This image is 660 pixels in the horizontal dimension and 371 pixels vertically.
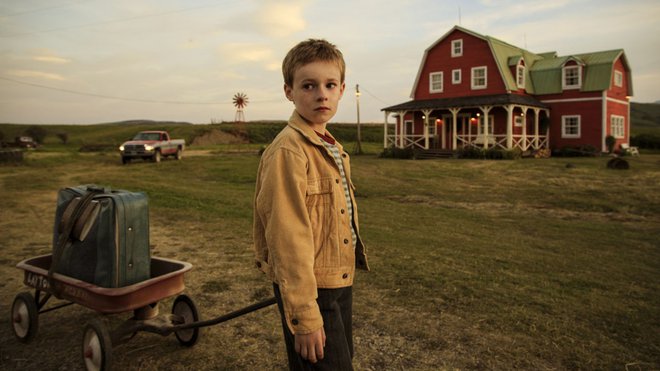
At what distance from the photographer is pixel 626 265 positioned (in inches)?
279

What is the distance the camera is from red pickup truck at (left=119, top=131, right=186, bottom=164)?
26.5 meters

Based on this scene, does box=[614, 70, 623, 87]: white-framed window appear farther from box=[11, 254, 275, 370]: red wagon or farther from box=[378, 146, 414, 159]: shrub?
box=[11, 254, 275, 370]: red wagon

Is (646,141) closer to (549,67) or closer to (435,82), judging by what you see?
(549,67)

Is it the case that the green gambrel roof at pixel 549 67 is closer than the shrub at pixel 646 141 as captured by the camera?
Yes

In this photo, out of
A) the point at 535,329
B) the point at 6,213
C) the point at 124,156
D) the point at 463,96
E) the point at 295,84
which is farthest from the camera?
the point at 463,96

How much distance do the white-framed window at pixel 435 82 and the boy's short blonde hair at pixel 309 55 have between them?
32263 mm

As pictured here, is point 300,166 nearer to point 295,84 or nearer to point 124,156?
point 295,84

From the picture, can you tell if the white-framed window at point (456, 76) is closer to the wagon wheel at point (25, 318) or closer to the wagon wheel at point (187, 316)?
the wagon wheel at point (187, 316)

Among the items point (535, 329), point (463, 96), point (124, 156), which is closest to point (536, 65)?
point (463, 96)

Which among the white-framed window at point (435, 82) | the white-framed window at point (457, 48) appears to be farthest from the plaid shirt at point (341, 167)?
the white-framed window at point (435, 82)

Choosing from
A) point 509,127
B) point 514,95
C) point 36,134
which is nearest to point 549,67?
point 514,95

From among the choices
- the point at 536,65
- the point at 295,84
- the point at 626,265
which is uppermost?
the point at 536,65

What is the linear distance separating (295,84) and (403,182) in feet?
52.2

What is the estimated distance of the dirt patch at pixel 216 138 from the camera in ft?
220
